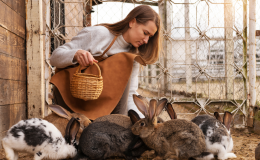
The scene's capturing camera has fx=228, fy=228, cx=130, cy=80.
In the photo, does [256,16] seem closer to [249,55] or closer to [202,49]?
[249,55]

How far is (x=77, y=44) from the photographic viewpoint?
6.64 ft

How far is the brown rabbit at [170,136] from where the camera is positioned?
1346mm

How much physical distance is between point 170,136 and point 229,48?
6.19ft

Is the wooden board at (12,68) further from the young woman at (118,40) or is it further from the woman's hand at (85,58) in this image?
the woman's hand at (85,58)

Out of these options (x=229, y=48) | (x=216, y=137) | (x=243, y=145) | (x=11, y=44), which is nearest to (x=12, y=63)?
(x=11, y=44)

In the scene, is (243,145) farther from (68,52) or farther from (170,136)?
(68,52)

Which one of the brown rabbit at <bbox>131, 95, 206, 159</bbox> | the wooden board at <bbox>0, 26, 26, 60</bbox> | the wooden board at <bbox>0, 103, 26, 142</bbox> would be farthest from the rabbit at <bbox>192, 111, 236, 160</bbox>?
the wooden board at <bbox>0, 26, 26, 60</bbox>

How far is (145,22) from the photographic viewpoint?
204 cm

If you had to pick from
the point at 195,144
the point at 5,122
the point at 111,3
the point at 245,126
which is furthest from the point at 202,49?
the point at 5,122

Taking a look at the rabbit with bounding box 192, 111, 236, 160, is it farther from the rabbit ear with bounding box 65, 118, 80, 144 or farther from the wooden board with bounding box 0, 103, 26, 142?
the wooden board with bounding box 0, 103, 26, 142

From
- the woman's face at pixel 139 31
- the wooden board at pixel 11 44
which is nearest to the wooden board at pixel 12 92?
the wooden board at pixel 11 44

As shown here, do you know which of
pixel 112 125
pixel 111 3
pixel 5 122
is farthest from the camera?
pixel 111 3

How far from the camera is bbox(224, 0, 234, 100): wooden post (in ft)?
8.86

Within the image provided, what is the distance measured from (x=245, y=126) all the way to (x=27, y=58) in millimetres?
2421
